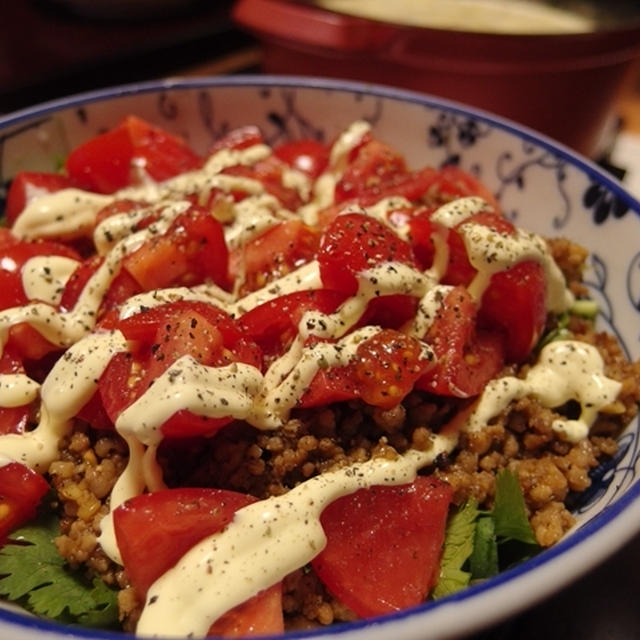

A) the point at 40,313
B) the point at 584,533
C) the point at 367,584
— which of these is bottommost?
the point at 367,584

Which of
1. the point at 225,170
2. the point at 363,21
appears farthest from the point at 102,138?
the point at 363,21

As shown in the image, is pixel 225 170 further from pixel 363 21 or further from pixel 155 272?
pixel 363 21

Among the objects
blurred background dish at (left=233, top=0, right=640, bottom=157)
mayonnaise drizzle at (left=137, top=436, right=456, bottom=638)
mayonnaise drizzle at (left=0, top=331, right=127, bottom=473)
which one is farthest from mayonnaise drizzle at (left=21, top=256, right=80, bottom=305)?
blurred background dish at (left=233, top=0, right=640, bottom=157)

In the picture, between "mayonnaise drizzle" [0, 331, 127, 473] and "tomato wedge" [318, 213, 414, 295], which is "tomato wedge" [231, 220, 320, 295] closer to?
"tomato wedge" [318, 213, 414, 295]

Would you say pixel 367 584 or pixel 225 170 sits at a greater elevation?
pixel 225 170

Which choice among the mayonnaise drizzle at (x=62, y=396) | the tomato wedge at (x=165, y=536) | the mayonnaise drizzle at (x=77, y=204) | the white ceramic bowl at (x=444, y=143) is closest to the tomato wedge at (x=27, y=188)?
the mayonnaise drizzle at (x=77, y=204)

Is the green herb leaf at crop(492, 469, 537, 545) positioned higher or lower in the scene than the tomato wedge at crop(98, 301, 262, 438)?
lower

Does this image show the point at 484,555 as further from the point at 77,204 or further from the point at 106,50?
the point at 106,50
